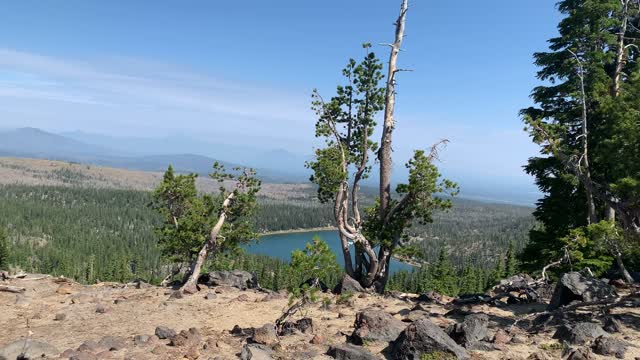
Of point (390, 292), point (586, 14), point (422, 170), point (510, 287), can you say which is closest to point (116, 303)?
point (390, 292)

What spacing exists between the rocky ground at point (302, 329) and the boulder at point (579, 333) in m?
0.03

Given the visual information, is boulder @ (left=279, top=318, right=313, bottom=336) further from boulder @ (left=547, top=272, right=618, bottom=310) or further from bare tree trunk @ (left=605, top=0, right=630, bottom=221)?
bare tree trunk @ (left=605, top=0, right=630, bottom=221)

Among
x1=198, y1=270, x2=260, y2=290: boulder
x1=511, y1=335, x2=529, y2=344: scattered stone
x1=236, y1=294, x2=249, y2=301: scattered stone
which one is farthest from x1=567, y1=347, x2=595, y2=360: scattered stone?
x1=198, y1=270, x2=260, y2=290: boulder

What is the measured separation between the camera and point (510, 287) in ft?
66.4

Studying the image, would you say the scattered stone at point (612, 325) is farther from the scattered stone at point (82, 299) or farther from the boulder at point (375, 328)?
the scattered stone at point (82, 299)

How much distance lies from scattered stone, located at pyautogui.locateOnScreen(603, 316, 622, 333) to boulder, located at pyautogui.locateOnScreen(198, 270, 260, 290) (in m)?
15.2

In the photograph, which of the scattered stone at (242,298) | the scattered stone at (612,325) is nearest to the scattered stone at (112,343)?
the scattered stone at (242,298)

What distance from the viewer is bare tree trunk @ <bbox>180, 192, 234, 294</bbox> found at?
21.4m

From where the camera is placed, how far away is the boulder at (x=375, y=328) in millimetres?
11246

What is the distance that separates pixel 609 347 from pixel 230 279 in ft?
55.9

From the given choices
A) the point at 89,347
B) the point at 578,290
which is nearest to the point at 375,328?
the point at 578,290

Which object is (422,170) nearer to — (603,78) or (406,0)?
(406,0)

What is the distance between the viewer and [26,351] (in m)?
10.1

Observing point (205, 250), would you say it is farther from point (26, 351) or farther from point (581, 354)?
point (581, 354)
